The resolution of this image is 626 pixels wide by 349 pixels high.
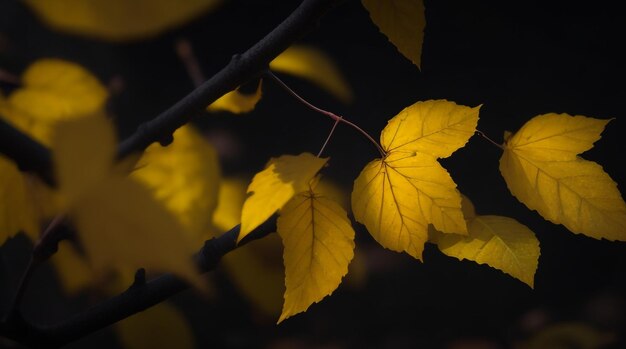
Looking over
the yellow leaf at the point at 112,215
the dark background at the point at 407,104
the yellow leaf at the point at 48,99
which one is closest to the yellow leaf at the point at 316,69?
the dark background at the point at 407,104

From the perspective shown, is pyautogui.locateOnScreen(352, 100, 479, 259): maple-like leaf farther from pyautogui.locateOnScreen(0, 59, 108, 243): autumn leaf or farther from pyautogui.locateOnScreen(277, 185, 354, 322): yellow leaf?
pyautogui.locateOnScreen(0, 59, 108, 243): autumn leaf

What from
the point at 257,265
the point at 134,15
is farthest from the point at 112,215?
the point at 257,265

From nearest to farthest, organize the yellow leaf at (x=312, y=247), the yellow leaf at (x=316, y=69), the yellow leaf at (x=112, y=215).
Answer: the yellow leaf at (x=112, y=215) < the yellow leaf at (x=312, y=247) < the yellow leaf at (x=316, y=69)

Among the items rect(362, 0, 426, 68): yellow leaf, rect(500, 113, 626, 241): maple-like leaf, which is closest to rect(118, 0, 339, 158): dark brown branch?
rect(362, 0, 426, 68): yellow leaf

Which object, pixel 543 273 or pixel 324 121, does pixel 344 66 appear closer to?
pixel 324 121

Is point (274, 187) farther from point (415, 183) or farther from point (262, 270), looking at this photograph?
point (262, 270)

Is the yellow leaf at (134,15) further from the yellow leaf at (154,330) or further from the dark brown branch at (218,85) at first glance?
the yellow leaf at (154,330)
